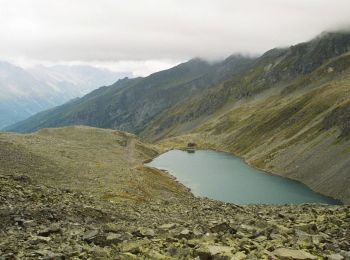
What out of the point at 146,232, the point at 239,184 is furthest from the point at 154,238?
the point at 239,184

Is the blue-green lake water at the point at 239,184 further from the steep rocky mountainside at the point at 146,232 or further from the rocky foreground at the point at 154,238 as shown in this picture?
the rocky foreground at the point at 154,238

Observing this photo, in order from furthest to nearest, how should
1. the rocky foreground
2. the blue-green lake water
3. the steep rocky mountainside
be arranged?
the blue-green lake water → the steep rocky mountainside → the rocky foreground

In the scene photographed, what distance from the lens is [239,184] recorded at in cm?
13250

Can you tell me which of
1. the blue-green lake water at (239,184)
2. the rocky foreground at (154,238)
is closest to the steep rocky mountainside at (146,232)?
the rocky foreground at (154,238)

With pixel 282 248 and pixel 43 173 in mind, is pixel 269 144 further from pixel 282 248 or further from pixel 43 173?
pixel 282 248

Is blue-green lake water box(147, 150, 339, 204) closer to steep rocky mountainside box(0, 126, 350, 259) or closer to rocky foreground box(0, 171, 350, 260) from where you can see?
steep rocky mountainside box(0, 126, 350, 259)

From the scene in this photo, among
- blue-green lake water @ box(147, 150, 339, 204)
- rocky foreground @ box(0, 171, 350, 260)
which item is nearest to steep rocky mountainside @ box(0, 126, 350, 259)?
rocky foreground @ box(0, 171, 350, 260)

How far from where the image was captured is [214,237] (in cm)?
3016

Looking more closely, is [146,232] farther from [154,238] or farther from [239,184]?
[239,184]

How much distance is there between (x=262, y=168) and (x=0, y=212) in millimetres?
139358

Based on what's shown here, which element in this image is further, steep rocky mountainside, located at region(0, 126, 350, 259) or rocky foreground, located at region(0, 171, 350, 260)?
steep rocky mountainside, located at region(0, 126, 350, 259)

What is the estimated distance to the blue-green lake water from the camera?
366 ft

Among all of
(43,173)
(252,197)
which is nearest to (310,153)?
(252,197)

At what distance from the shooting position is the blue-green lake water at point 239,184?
111m
